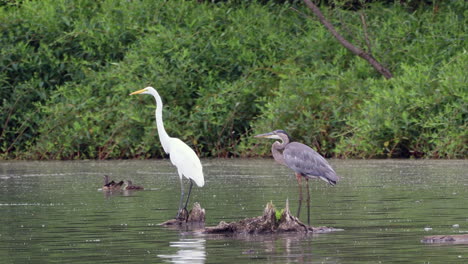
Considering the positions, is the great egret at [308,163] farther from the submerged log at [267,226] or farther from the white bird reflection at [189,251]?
the white bird reflection at [189,251]

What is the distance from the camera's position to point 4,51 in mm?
28500

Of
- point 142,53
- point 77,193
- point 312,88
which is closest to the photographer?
point 77,193

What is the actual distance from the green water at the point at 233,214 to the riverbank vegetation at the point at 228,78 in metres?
2.77

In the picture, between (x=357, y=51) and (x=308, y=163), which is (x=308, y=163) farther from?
(x=357, y=51)

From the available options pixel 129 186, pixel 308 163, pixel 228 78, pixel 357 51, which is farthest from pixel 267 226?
pixel 228 78

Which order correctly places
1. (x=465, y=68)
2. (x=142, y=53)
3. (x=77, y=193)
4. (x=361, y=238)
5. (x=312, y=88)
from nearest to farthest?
(x=361, y=238) < (x=77, y=193) < (x=465, y=68) < (x=312, y=88) < (x=142, y=53)

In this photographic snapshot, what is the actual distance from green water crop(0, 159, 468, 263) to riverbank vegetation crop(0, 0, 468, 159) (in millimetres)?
2771

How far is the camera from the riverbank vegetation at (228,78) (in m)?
23.6

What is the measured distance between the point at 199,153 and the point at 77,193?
10152 mm

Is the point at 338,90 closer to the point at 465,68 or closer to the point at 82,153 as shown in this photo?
the point at 465,68

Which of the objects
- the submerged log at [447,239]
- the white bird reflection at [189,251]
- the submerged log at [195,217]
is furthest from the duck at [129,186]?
the submerged log at [447,239]

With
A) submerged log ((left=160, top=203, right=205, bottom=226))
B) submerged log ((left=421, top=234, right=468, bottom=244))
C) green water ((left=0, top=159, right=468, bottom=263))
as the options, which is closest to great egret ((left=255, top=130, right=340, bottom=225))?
green water ((left=0, top=159, right=468, bottom=263))

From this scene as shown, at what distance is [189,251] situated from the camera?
31.1ft

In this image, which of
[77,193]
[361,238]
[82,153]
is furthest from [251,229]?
[82,153]
